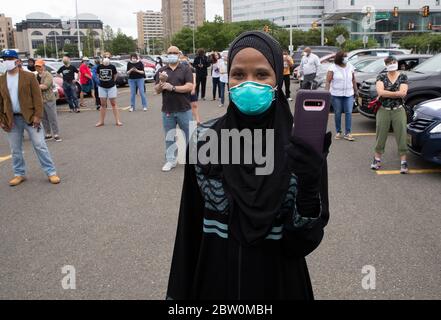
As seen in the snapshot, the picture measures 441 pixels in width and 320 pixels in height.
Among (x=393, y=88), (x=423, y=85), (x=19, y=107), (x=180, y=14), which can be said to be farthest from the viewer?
(x=180, y=14)

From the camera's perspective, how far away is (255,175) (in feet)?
5.70

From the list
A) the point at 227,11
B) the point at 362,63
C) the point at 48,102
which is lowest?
the point at 48,102

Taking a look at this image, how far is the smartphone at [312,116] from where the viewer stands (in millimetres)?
1540

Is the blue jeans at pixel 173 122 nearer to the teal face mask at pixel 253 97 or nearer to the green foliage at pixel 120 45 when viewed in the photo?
the teal face mask at pixel 253 97

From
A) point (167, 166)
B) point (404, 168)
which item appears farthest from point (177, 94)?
point (404, 168)

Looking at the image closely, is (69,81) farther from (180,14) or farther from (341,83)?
(180,14)

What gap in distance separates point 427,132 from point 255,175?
5.73m

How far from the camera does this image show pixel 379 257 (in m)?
3.98

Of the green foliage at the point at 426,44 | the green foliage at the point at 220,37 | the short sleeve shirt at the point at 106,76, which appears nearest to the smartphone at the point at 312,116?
the short sleeve shirt at the point at 106,76

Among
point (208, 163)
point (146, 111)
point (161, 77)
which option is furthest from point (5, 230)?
point (146, 111)

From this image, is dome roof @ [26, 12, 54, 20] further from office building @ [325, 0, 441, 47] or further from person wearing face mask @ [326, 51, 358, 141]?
person wearing face mask @ [326, 51, 358, 141]

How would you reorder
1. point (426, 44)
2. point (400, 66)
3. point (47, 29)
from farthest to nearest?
point (47, 29) < point (426, 44) < point (400, 66)

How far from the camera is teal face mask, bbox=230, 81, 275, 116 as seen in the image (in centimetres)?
178
